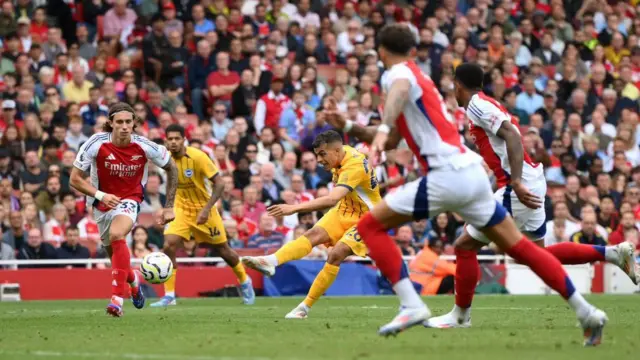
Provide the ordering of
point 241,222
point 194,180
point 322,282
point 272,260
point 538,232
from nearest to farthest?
point 538,232, point 322,282, point 272,260, point 194,180, point 241,222

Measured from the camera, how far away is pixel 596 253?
1254 cm

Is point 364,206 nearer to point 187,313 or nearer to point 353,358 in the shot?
point 187,313

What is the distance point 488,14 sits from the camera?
100 feet

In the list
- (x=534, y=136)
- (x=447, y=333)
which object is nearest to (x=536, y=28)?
(x=534, y=136)

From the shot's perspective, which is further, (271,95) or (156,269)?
(271,95)

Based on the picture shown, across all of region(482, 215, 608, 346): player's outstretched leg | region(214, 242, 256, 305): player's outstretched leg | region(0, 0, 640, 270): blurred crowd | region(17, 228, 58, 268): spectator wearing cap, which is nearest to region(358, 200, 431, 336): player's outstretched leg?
region(482, 215, 608, 346): player's outstretched leg

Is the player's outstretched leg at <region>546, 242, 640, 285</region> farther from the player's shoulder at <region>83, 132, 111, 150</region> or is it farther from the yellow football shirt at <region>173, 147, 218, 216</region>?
the yellow football shirt at <region>173, 147, 218, 216</region>

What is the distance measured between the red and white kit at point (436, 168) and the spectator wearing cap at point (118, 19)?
52.6 feet

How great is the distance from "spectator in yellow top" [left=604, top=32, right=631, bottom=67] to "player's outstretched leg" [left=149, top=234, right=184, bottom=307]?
52.2ft

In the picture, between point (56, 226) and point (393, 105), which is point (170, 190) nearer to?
point (56, 226)

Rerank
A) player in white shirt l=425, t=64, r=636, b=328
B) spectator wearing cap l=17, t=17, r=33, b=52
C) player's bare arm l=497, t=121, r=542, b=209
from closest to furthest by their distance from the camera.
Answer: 1. player's bare arm l=497, t=121, r=542, b=209
2. player in white shirt l=425, t=64, r=636, b=328
3. spectator wearing cap l=17, t=17, r=33, b=52

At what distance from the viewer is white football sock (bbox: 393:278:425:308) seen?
985 cm

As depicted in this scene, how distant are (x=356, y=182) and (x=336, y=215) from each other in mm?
953

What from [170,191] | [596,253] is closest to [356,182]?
[170,191]
